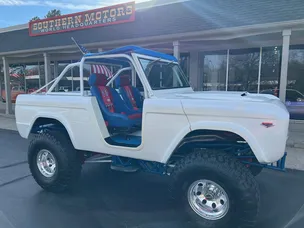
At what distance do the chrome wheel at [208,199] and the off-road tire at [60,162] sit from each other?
1.93m

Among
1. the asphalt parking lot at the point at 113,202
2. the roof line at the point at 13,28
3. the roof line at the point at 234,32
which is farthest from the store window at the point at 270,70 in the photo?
the roof line at the point at 13,28

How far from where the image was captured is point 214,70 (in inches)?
422

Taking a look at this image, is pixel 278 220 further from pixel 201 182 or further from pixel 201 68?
pixel 201 68

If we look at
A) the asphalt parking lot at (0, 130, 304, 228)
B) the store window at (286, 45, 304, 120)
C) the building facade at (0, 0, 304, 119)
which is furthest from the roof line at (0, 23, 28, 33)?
the store window at (286, 45, 304, 120)

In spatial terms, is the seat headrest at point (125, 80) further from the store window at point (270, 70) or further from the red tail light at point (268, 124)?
the store window at point (270, 70)

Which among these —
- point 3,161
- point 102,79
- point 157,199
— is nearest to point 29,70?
point 3,161

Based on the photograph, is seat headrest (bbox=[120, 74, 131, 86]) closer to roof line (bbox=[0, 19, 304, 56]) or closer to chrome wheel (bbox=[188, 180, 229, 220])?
chrome wheel (bbox=[188, 180, 229, 220])

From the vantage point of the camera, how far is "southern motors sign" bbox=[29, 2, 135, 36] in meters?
8.74

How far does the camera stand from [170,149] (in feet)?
9.75

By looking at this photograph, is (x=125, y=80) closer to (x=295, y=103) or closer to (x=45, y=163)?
(x=45, y=163)

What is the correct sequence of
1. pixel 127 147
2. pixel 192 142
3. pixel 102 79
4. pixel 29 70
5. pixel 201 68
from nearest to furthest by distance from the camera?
pixel 192 142, pixel 127 147, pixel 102 79, pixel 201 68, pixel 29 70

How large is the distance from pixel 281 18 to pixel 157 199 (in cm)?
532

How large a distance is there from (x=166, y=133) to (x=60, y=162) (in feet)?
6.11

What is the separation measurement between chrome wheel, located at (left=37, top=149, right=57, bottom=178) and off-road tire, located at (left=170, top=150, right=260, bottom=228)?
7.06 ft
